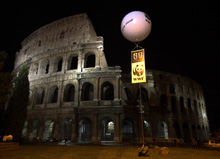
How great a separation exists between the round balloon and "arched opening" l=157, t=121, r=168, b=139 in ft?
58.8

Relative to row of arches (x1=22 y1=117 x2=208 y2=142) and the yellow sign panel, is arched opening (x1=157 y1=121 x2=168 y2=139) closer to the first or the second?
row of arches (x1=22 y1=117 x2=208 y2=142)

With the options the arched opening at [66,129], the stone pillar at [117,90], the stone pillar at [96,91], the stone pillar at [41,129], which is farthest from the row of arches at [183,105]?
the stone pillar at [41,129]

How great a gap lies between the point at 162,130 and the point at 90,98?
42.1 ft

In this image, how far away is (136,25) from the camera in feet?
31.4

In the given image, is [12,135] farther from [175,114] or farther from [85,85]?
[175,114]

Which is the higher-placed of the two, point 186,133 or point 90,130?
point 90,130

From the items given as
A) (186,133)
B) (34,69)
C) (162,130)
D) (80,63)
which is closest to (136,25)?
(80,63)

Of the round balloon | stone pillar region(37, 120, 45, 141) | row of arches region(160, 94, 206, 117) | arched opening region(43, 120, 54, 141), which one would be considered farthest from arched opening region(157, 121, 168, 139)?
the round balloon

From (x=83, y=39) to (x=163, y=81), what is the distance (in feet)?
50.5

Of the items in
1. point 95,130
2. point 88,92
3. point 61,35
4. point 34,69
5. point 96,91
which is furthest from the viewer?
point 34,69

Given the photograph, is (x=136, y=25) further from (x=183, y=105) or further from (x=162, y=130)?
(x=183, y=105)

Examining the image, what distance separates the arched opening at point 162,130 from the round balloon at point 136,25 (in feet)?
58.8

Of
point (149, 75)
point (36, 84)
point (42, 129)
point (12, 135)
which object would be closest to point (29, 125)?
point (42, 129)

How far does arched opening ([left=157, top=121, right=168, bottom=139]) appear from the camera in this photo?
23.4 meters
